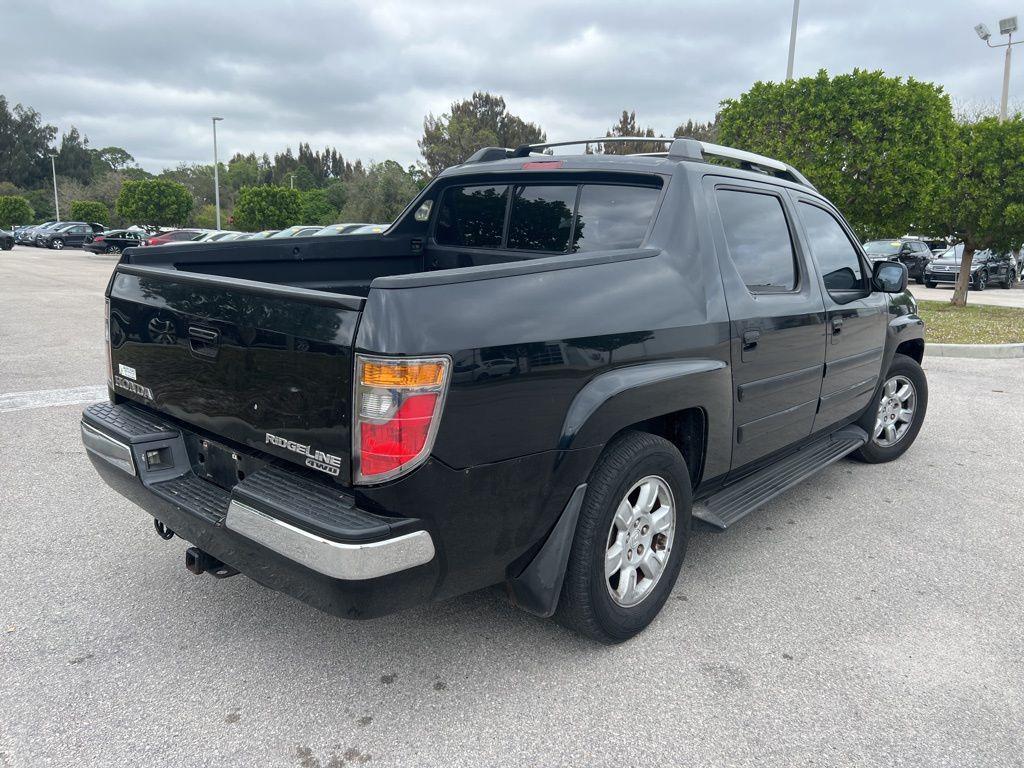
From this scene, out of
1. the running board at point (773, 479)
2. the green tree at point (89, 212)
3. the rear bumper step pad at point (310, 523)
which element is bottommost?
the running board at point (773, 479)

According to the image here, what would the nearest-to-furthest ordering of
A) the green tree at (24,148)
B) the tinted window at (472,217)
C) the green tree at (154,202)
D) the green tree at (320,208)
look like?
1. the tinted window at (472,217)
2. the green tree at (154,202)
3. the green tree at (320,208)
4. the green tree at (24,148)

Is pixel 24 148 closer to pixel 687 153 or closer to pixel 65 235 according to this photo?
pixel 65 235

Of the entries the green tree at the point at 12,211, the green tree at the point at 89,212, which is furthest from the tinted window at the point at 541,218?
the green tree at the point at 12,211

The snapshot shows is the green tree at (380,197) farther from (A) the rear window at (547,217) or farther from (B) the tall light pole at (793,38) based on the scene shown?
(A) the rear window at (547,217)

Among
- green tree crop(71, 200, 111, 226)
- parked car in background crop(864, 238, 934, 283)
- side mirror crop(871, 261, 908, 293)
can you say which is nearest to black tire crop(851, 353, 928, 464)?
side mirror crop(871, 261, 908, 293)

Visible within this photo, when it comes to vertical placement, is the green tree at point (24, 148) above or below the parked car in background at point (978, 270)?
above

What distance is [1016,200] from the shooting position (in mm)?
14742

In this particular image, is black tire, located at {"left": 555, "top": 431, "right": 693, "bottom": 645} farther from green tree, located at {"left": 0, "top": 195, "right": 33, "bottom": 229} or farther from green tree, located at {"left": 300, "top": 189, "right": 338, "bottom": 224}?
green tree, located at {"left": 0, "top": 195, "right": 33, "bottom": 229}

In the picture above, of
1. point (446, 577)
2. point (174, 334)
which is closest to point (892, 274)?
point (446, 577)

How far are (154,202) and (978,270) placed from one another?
37929 millimetres

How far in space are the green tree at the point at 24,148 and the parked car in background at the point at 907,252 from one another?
99484mm

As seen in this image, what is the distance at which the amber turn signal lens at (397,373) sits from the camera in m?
2.08

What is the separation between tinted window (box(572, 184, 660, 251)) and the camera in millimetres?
3240

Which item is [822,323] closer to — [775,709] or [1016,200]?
[775,709]
